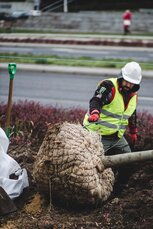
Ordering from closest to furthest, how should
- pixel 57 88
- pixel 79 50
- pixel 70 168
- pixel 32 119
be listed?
pixel 70 168, pixel 32 119, pixel 57 88, pixel 79 50

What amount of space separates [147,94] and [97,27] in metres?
20.7

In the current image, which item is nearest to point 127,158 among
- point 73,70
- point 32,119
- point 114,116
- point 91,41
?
point 114,116

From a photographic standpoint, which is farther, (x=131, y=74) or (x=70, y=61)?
(x=70, y=61)

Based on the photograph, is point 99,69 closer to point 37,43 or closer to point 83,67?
point 83,67

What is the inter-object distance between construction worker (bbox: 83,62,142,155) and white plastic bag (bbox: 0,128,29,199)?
3.21ft

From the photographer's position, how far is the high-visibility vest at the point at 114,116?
254 inches

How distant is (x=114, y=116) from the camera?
651 cm

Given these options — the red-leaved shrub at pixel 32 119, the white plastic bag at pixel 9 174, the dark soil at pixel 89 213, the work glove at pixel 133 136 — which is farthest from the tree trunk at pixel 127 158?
the red-leaved shrub at pixel 32 119

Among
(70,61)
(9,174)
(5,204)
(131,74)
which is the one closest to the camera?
(5,204)

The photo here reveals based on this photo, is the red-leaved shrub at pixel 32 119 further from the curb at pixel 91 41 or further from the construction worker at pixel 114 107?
the curb at pixel 91 41

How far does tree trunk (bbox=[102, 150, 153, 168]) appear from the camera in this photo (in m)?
5.62

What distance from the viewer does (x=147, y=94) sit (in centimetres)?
1409

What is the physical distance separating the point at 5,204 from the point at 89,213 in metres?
0.88

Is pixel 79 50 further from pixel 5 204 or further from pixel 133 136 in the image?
pixel 5 204
